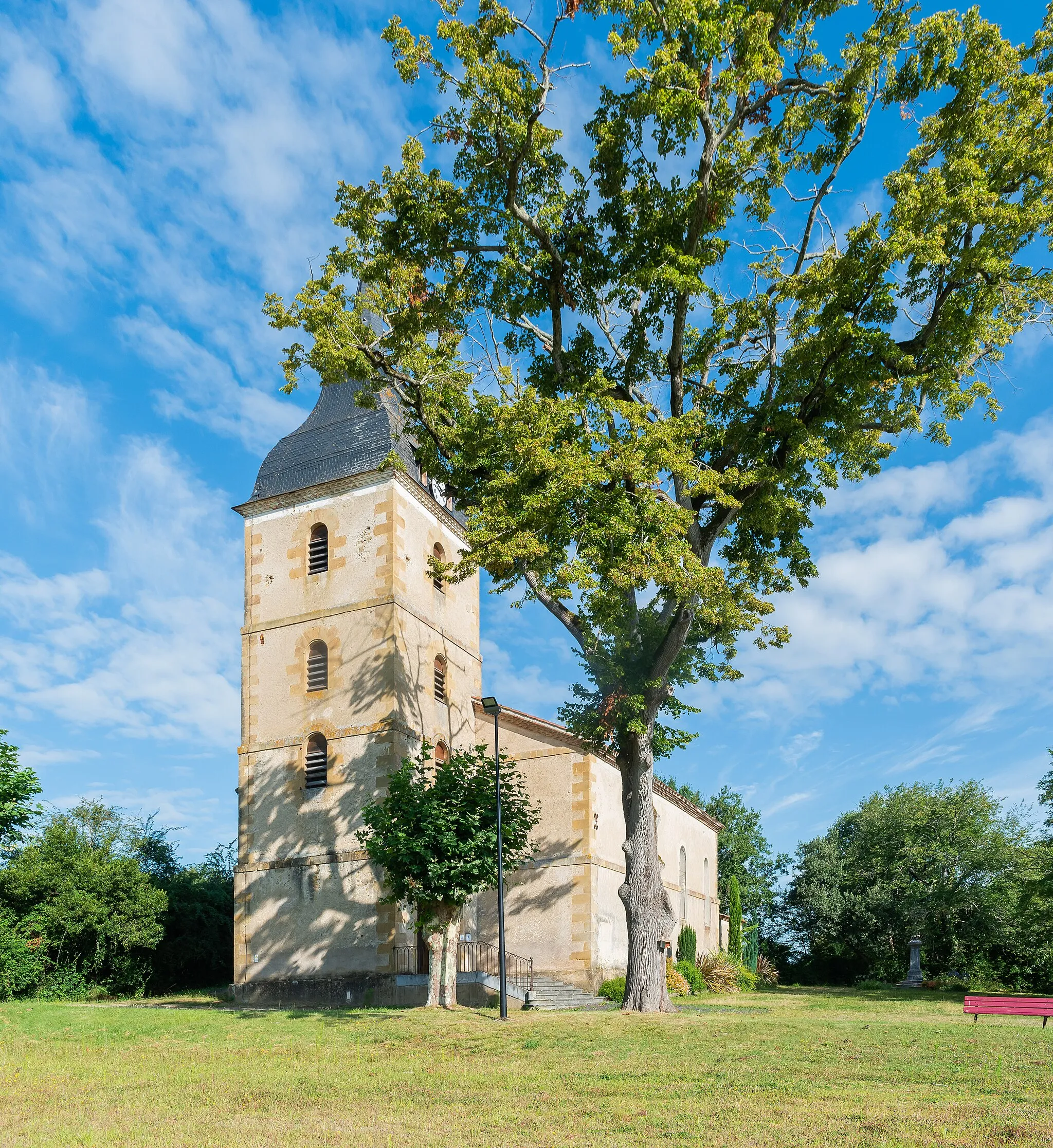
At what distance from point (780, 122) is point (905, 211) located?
3.24 metres

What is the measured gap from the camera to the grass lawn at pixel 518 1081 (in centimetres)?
827

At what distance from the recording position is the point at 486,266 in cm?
1994

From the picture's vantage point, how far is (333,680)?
25.0 metres

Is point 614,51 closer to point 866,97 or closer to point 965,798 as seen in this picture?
point 866,97

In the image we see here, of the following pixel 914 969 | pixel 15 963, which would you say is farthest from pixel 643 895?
pixel 914 969

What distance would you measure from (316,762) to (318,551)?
5.53 metres

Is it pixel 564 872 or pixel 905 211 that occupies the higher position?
pixel 905 211

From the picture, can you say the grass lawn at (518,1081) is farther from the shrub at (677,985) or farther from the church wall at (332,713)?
the shrub at (677,985)

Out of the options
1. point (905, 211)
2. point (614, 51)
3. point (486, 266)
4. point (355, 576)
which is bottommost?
point (355, 576)

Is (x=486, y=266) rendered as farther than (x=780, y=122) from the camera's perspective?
Yes

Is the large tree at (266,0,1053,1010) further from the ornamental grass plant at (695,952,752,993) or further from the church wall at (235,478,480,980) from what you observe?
the ornamental grass plant at (695,952,752,993)

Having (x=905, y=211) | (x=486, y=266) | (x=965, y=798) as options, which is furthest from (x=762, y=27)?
(x=965, y=798)

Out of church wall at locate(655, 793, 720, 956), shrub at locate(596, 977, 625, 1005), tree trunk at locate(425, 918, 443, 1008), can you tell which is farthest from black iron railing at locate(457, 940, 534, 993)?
church wall at locate(655, 793, 720, 956)

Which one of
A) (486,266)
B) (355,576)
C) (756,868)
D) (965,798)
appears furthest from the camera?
(756,868)
